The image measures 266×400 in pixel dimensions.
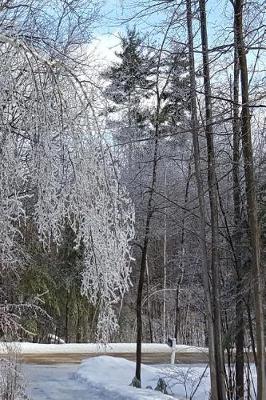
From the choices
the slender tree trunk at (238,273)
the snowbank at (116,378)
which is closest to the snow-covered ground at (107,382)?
the snowbank at (116,378)

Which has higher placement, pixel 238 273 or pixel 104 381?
pixel 238 273

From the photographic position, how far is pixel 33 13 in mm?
4625

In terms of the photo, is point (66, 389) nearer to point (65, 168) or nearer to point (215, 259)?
point (215, 259)

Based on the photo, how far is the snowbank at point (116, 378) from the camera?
1021cm

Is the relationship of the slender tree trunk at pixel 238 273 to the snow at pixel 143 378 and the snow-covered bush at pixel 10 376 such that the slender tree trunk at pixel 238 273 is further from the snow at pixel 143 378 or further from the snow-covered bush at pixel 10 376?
the snow-covered bush at pixel 10 376

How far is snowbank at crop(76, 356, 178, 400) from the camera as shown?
402 inches

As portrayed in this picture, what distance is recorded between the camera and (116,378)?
1280 centimetres

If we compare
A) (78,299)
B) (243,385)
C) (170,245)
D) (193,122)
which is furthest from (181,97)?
(170,245)

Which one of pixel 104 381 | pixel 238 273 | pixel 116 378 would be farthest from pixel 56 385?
pixel 238 273

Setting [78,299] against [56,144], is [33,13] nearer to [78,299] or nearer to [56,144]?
[56,144]

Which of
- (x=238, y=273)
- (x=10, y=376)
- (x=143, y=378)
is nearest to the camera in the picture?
(x=10, y=376)

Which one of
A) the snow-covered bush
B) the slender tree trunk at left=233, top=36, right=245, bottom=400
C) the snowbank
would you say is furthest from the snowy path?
the slender tree trunk at left=233, top=36, right=245, bottom=400

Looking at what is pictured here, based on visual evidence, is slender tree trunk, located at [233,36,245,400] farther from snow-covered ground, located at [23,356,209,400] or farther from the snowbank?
the snowbank

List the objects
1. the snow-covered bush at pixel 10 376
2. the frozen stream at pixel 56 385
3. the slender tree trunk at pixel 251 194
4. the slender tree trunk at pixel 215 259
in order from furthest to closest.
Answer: the frozen stream at pixel 56 385
the slender tree trunk at pixel 215 259
the snow-covered bush at pixel 10 376
the slender tree trunk at pixel 251 194
